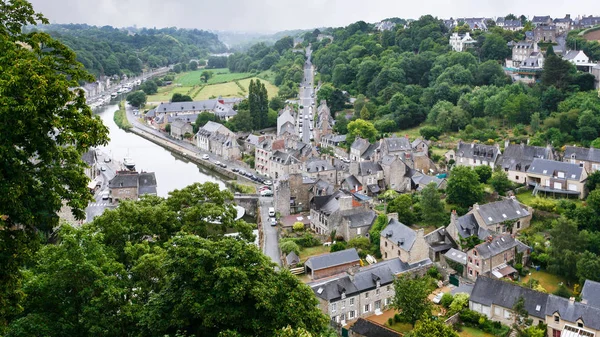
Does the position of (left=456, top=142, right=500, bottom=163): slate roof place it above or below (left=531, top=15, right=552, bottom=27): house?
below

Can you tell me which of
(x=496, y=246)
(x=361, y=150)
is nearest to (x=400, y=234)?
(x=496, y=246)

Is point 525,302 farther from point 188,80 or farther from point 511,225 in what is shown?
point 188,80

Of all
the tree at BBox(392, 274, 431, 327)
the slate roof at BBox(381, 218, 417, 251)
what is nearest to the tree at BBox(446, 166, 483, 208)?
the slate roof at BBox(381, 218, 417, 251)

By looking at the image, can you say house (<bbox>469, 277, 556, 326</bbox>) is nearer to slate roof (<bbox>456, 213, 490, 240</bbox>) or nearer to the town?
the town

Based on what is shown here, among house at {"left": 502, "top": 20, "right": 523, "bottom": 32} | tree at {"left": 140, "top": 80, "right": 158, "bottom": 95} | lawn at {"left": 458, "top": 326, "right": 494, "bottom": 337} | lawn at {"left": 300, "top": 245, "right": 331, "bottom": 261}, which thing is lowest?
lawn at {"left": 458, "top": 326, "right": 494, "bottom": 337}

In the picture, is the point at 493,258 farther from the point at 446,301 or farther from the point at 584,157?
the point at 584,157

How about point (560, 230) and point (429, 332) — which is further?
point (560, 230)

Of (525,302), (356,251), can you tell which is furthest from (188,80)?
(525,302)
